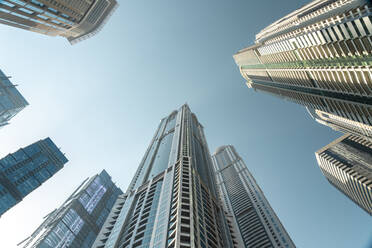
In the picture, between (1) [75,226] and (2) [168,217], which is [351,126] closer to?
(2) [168,217]

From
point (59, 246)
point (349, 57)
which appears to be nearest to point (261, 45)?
point (349, 57)

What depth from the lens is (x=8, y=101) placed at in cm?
13850

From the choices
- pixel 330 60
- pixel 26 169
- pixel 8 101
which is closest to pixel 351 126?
pixel 330 60

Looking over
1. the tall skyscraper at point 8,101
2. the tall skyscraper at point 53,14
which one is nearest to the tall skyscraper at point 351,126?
the tall skyscraper at point 53,14

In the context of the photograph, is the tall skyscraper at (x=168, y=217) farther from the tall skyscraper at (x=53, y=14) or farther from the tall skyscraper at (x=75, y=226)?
the tall skyscraper at (x=75, y=226)

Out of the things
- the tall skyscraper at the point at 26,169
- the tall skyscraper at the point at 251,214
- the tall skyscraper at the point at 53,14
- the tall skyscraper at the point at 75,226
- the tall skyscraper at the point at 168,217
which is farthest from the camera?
the tall skyscraper at the point at 75,226

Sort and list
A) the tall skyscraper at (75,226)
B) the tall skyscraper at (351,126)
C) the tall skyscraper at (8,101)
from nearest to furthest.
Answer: the tall skyscraper at (351,126) → the tall skyscraper at (8,101) → the tall skyscraper at (75,226)

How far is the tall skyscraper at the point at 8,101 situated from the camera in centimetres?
13435

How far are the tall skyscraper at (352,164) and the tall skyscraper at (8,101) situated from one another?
196292 millimetres

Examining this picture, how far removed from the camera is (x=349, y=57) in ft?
187

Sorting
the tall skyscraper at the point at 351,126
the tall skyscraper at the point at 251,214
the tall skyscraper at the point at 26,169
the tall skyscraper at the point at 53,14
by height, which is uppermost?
the tall skyscraper at the point at 53,14

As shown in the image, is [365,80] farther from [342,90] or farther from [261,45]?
[261,45]

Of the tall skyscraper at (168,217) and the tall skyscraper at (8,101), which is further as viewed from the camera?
the tall skyscraper at (8,101)

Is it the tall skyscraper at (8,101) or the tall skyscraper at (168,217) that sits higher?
the tall skyscraper at (8,101)
